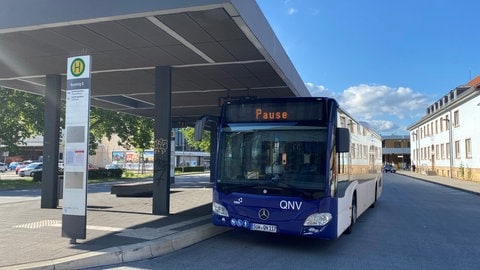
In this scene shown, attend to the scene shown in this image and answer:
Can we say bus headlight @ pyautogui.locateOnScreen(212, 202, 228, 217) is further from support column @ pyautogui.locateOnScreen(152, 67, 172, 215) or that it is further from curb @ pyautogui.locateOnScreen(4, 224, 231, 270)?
support column @ pyautogui.locateOnScreen(152, 67, 172, 215)

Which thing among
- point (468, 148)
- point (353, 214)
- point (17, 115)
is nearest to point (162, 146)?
point (353, 214)

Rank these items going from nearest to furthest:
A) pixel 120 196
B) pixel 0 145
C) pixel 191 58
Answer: pixel 191 58
pixel 120 196
pixel 0 145

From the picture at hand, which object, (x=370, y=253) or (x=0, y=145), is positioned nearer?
(x=370, y=253)

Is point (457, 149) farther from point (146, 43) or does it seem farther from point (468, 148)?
point (146, 43)

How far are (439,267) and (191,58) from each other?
300 inches

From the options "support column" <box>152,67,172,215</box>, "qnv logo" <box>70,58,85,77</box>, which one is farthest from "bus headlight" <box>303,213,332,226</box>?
"support column" <box>152,67,172,215</box>

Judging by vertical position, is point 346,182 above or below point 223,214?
above

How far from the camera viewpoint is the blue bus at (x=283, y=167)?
303 inches

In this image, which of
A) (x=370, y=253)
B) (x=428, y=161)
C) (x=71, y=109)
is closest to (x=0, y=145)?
(x=71, y=109)

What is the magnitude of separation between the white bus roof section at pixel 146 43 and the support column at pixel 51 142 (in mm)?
522

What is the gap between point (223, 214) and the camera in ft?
27.5

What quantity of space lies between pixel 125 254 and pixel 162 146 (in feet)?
17.1

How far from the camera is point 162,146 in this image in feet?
39.3

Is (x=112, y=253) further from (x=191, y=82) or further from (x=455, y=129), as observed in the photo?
(x=455, y=129)
